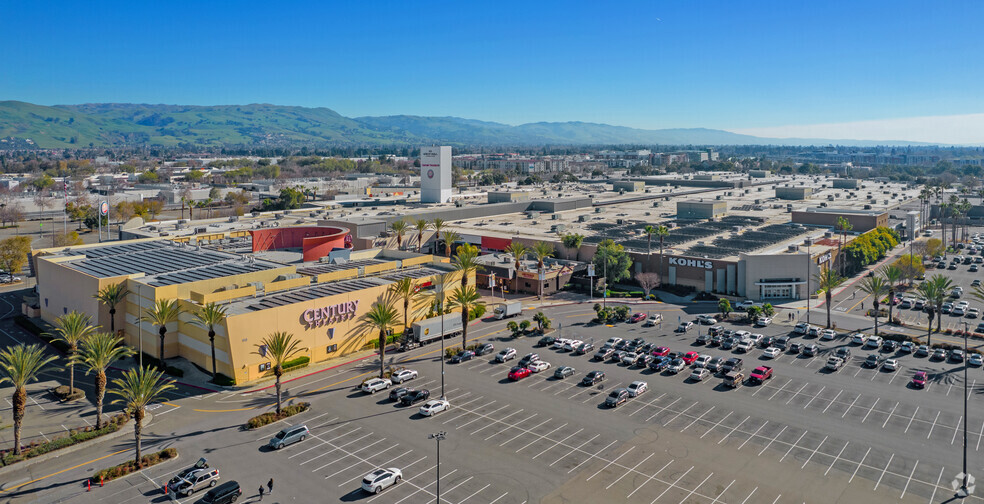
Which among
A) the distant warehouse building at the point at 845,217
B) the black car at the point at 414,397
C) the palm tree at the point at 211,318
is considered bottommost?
the black car at the point at 414,397

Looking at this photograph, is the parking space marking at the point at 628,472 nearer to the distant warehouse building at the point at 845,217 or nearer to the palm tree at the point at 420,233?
the palm tree at the point at 420,233

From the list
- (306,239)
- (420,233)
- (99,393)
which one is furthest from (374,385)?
(420,233)

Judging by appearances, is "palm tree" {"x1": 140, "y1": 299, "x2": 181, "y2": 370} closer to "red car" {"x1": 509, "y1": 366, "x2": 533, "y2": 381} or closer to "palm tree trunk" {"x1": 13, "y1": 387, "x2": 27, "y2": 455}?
Result: "palm tree trunk" {"x1": 13, "y1": 387, "x2": 27, "y2": 455}

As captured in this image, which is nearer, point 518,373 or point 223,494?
point 223,494

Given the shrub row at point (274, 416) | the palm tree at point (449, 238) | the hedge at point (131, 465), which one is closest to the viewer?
the hedge at point (131, 465)

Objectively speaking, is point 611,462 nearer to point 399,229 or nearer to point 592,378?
point 592,378

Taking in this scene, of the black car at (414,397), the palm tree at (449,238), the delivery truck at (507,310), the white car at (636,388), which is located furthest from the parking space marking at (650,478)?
the palm tree at (449,238)
